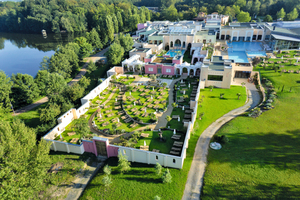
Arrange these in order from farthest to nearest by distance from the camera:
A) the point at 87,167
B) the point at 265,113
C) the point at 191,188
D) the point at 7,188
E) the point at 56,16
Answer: the point at 56,16
the point at 265,113
the point at 87,167
the point at 191,188
the point at 7,188

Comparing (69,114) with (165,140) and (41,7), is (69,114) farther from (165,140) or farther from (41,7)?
(41,7)

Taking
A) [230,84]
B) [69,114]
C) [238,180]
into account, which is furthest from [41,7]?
[238,180]

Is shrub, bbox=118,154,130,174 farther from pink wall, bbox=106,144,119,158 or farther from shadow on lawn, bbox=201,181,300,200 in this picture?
shadow on lawn, bbox=201,181,300,200

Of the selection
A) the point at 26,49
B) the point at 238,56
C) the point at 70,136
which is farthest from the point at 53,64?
the point at 238,56

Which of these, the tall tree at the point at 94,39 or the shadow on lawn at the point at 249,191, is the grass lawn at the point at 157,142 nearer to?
the shadow on lawn at the point at 249,191

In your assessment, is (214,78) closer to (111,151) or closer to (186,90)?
(186,90)

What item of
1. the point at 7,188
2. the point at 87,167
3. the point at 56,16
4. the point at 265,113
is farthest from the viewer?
the point at 56,16
